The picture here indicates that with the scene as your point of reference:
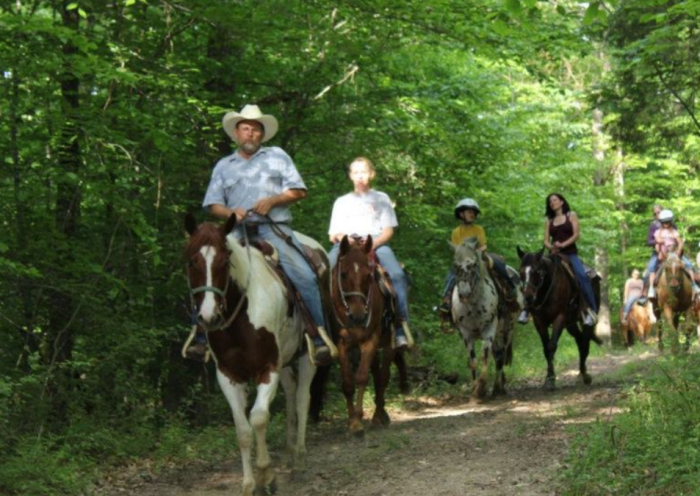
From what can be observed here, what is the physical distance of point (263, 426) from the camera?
27.9 ft

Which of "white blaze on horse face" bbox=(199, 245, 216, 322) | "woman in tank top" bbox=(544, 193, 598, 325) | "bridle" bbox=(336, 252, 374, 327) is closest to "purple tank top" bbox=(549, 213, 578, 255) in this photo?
"woman in tank top" bbox=(544, 193, 598, 325)

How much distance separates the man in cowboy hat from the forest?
3.21 ft

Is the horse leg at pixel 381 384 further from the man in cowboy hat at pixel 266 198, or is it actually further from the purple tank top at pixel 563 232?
the purple tank top at pixel 563 232

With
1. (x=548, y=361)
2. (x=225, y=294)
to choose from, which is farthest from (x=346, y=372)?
(x=548, y=361)

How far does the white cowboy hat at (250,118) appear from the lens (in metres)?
9.65

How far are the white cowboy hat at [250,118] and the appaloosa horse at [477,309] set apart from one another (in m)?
5.26

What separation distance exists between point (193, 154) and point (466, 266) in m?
3.99

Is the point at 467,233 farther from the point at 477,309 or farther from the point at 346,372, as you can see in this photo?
the point at 346,372

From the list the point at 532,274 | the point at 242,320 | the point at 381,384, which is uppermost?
the point at 532,274

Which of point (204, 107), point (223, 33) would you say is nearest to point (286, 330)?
point (204, 107)

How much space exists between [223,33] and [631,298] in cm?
2025

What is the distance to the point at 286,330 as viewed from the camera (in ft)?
30.3

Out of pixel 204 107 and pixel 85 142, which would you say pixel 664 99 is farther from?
pixel 85 142

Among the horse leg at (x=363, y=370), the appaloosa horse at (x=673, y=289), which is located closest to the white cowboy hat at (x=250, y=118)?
the horse leg at (x=363, y=370)
